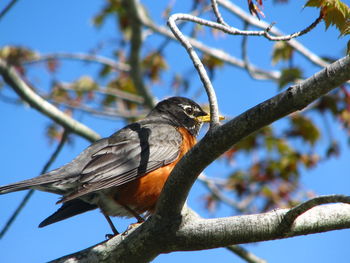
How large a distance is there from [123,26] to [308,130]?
3630 mm

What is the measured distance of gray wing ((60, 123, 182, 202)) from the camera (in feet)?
14.9

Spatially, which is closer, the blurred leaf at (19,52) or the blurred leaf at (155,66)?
the blurred leaf at (19,52)

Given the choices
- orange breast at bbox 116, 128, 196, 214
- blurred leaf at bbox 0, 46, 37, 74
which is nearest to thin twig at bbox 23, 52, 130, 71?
blurred leaf at bbox 0, 46, 37, 74

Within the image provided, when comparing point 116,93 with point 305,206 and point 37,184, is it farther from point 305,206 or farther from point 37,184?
point 305,206

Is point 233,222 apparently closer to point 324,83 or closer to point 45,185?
point 324,83

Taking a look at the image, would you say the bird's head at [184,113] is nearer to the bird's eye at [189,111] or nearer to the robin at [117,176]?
the bird's eye at [189,111]

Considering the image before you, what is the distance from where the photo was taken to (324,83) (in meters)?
2.59

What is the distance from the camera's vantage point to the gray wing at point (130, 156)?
4.55 metres

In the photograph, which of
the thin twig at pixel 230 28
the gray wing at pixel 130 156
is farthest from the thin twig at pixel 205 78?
the gray wing at pixel 130 156

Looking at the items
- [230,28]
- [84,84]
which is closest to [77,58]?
[84,84]

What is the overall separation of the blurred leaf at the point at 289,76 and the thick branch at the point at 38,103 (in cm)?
223

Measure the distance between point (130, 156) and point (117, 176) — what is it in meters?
0.33

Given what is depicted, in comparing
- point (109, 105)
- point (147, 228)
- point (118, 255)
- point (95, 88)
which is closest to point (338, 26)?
point (147, 228)

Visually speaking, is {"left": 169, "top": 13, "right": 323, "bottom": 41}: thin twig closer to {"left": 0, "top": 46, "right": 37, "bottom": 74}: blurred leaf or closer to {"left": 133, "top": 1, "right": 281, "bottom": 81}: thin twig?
{"left": 133, "top": 1, "right": 281, "bottom": 81}: thin twig
